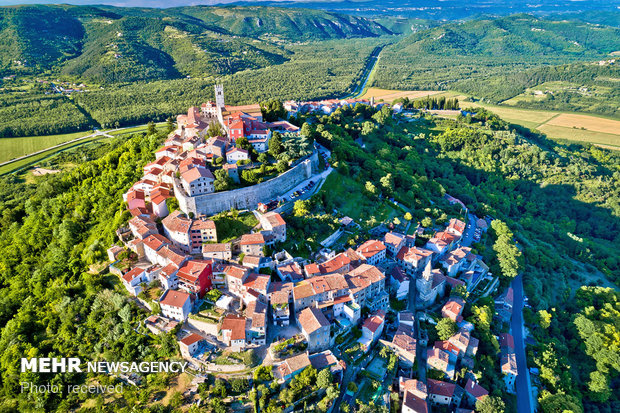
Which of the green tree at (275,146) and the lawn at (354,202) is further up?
the green tree at (275,146)

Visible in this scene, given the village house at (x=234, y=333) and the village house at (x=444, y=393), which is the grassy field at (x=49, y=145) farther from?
the village house at (x=444, y=393)

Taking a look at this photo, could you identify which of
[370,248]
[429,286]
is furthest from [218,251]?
[429,286]

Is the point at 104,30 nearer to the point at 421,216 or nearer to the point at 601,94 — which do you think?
the point at 421,216

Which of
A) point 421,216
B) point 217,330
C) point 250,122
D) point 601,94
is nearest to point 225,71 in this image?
point 250,122

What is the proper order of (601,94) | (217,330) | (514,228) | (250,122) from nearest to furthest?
(217,330)
(250,122)
(514,228)
(601,94)

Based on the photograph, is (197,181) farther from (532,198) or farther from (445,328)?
(532,198)

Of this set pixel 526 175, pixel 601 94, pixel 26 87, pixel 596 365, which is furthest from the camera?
pixel 601 94

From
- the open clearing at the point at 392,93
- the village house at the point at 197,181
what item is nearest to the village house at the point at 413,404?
the village house at the point at 197,181
